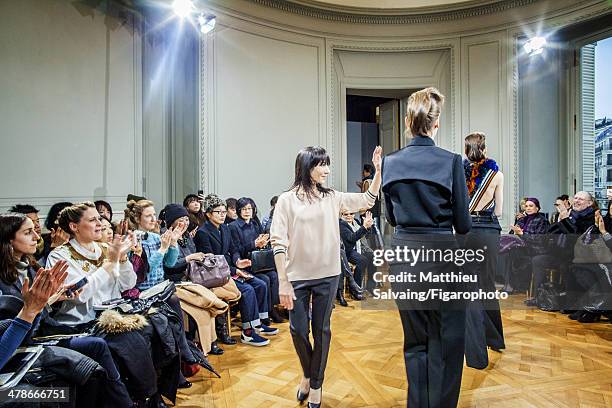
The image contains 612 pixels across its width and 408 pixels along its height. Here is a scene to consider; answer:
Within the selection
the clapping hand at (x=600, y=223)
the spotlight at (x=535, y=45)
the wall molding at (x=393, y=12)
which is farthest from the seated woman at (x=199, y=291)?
the spotlight at (x=535, y=45)

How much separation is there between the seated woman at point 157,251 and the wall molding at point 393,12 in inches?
173

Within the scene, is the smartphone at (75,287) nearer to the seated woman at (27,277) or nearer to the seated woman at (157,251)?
the seated woman at (27,277)

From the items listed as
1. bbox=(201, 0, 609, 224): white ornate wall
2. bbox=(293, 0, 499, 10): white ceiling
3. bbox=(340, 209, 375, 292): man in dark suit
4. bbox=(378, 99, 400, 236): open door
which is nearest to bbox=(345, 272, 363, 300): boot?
bbox=(340, 209, 375, 292): man in dark suit

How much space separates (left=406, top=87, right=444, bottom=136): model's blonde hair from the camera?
2.03 m

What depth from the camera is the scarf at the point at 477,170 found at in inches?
124

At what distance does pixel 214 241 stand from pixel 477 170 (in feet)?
7.43

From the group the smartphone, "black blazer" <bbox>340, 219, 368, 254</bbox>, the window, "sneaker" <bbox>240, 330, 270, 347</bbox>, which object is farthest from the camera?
the window

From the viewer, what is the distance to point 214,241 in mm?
4199

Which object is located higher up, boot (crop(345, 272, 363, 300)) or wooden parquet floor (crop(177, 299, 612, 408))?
boot (crop(345, 272, 363, 300))

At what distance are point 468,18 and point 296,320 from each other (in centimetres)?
634

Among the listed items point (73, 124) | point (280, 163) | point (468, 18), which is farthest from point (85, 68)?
point (468, 18)

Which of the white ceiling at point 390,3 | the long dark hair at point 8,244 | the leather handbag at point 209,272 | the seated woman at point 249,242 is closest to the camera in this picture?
the long dark hair at point 8,244

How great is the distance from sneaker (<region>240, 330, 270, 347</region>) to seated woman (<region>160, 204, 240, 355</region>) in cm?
28

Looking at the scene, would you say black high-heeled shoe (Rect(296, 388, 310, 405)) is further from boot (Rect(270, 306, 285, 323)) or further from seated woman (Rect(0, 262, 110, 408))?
boot (Rect(270, 306, 285, 323))
